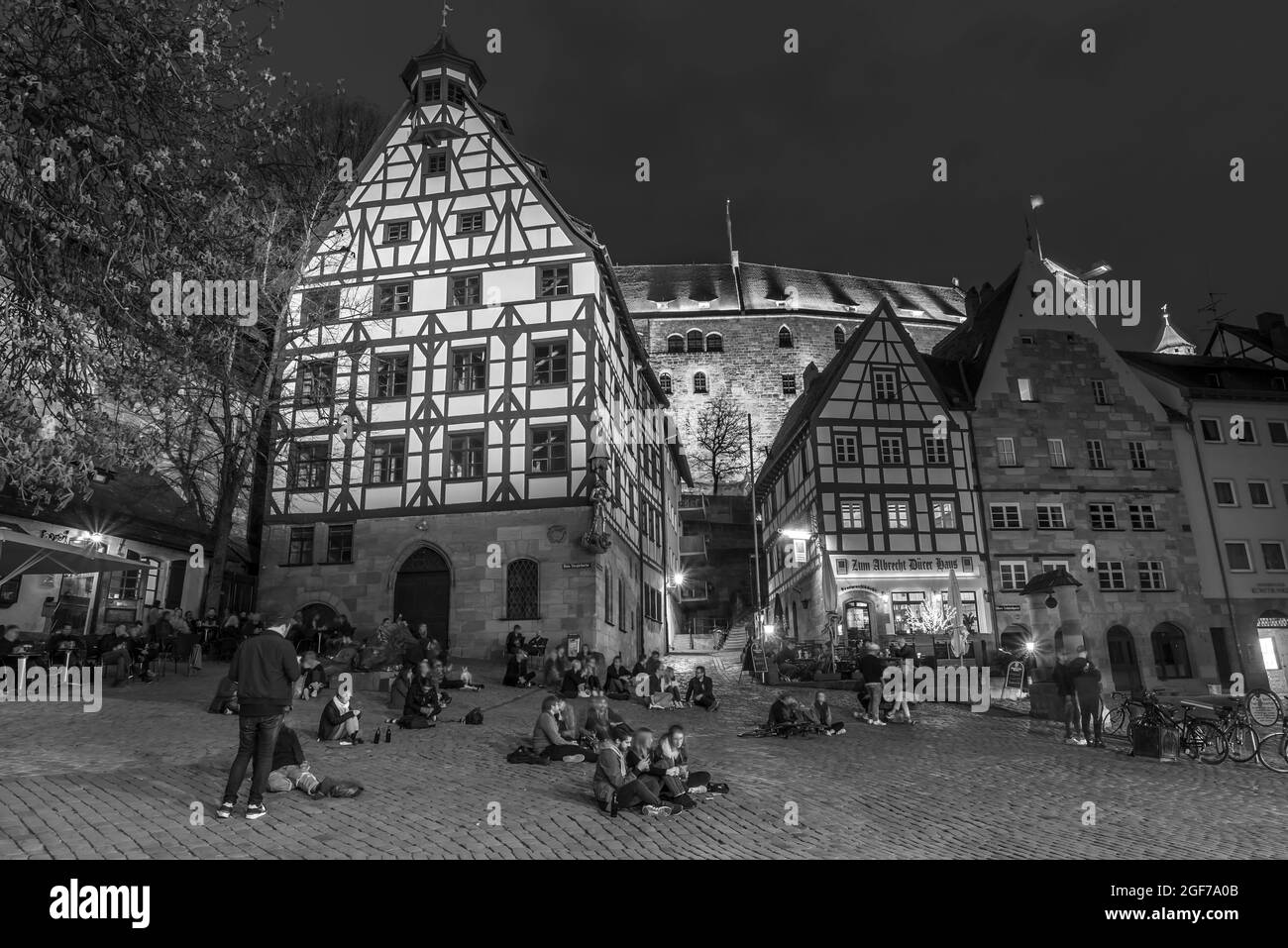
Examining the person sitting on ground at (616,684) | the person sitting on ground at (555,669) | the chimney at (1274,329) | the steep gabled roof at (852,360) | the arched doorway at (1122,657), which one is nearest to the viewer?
the person sitting on ground at (616,684)

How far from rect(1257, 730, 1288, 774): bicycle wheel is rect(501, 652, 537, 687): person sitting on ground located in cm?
1425

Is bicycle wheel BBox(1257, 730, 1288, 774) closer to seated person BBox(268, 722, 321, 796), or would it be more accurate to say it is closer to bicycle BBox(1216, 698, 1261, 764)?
bicycle BBox(1216, 698, 1261, 764)

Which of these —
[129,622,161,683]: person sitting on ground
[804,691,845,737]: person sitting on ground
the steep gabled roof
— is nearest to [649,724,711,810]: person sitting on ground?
[804,691,845,737]: person sitting on ground

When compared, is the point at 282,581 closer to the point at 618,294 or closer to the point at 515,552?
the point at 515,552

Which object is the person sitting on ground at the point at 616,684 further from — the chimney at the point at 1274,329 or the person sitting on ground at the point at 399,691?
the chimney at the point at 1274,329

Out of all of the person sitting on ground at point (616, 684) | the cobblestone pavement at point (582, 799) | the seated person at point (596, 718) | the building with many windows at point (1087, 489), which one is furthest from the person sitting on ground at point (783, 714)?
the building with many windows at point (1087, 489)

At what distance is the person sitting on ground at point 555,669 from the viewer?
69.1 ft

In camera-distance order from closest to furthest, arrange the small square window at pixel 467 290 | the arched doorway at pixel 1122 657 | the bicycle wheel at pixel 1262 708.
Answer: the bicycle wheel at pixel 1262 708 → the small square window at pixel 467 290 → the arched doorway at pixel 1122 657

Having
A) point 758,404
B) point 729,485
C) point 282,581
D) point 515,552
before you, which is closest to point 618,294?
point 515,552

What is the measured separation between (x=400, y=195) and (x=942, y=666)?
2225cm

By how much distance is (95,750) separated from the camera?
11227 millimetres

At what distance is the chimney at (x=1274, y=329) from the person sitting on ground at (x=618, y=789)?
139 ft

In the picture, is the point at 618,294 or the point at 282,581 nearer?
the point at 282,581

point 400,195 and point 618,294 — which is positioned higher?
point 400,195
